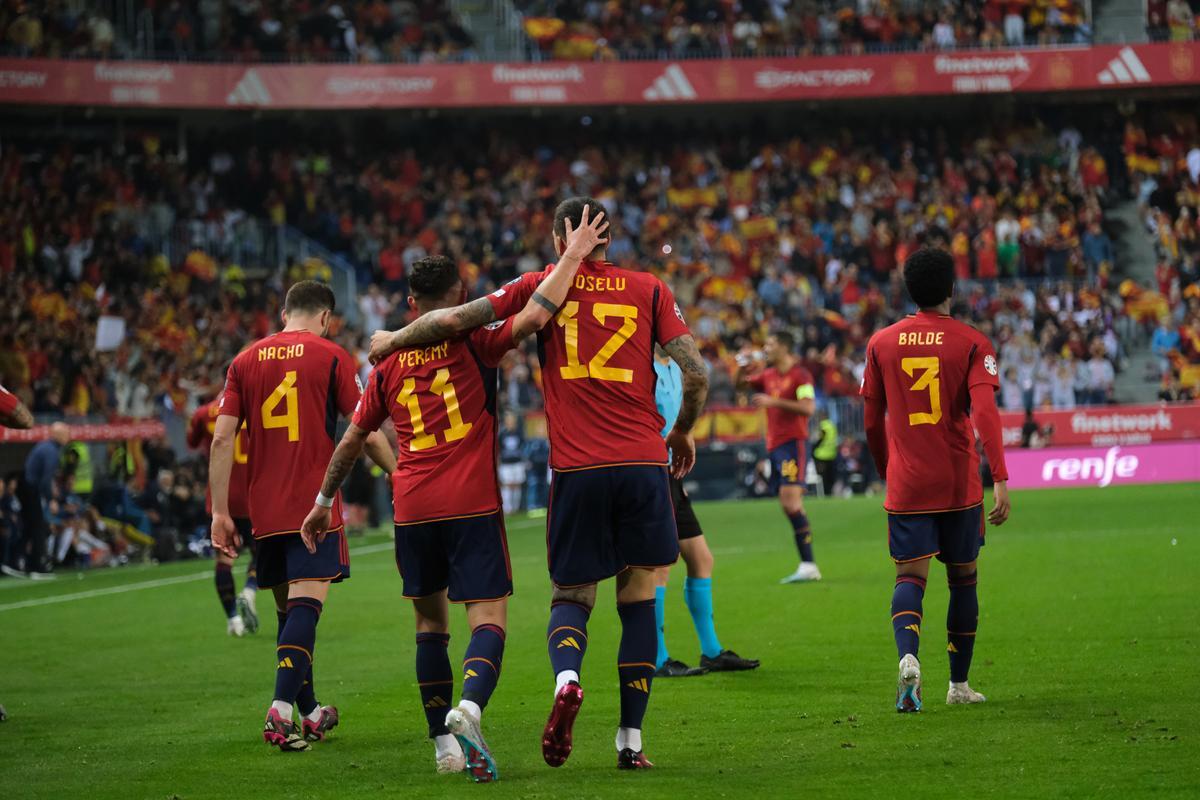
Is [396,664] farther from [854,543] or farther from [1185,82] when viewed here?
[1185,82]

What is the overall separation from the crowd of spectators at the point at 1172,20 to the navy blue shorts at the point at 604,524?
3734 cm

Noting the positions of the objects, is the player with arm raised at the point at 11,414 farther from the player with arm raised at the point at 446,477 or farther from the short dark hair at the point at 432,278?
the short dark hair at the point at 432,278

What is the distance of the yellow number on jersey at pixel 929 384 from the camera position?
28.8ft

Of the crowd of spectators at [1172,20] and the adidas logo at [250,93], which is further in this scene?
the crowd of spectators at [1172,20]

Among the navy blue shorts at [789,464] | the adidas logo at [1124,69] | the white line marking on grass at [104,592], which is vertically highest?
the adidas logo at [1124,69]

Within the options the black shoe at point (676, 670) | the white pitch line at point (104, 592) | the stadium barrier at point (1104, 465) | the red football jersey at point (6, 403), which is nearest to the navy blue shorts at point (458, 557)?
the red football jersey at point (6, 403)

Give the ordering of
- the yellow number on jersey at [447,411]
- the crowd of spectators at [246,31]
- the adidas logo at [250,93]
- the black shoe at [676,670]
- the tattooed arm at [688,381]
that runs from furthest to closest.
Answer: the adidas logo at [250,93], the crowd of spectators at [246,31], the black shoe at [676,670], the yellow number on jersey at [447,411], the tattooed arm at [688,381]

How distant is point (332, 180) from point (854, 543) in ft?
77.6

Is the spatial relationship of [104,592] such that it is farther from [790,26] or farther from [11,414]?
[790,26]

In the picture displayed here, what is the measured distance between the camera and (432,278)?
7.58 metres

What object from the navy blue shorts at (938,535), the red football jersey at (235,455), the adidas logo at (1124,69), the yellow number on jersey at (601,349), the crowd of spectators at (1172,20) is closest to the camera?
the yellow number on jersey at (601,349)

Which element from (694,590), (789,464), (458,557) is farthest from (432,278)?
(789,464)

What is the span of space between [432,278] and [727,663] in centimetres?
433

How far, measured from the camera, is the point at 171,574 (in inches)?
858
